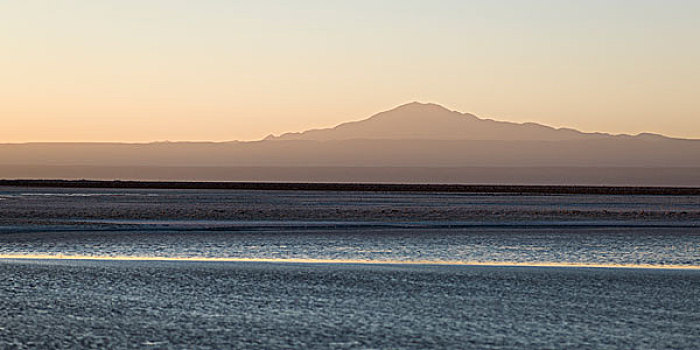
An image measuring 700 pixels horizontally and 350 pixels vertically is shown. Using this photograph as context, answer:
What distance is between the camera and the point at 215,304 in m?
14.3

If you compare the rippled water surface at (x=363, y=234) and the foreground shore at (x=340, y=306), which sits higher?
the rippled water surface at (x=363, y=234)

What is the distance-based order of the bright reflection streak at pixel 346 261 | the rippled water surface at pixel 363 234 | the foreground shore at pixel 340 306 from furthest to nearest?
the rippled water surface at pixel 363 234 < the bright reflection streak at pixel 346 261 < the foreground shore at pixel 340 306

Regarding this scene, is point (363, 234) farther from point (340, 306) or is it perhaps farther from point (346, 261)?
point (340, 306)

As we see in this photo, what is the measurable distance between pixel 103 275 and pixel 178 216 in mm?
20531

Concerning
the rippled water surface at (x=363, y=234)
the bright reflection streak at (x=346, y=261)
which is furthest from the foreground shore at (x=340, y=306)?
the rippled water surface at (x=363, y=234)

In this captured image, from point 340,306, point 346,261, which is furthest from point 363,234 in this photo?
point 340,306

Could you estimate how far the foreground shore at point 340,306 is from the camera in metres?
11.6

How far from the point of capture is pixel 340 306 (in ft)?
46.7

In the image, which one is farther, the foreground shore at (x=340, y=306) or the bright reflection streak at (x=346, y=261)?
the bright reflection streak at (x=346, y=261)

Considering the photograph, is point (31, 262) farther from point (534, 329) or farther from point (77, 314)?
point (534, 329)

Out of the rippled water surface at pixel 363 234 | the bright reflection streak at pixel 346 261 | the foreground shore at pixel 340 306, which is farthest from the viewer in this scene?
the rippled water surface at pixel 363 234

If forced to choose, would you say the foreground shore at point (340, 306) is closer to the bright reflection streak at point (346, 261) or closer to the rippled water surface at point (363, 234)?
the bright reflection streak at point (346, 261)

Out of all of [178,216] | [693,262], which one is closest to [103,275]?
[693,262]

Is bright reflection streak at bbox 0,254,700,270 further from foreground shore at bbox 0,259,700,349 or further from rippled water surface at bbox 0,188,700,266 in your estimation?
foreground shore at bbox 0,259,700,349
